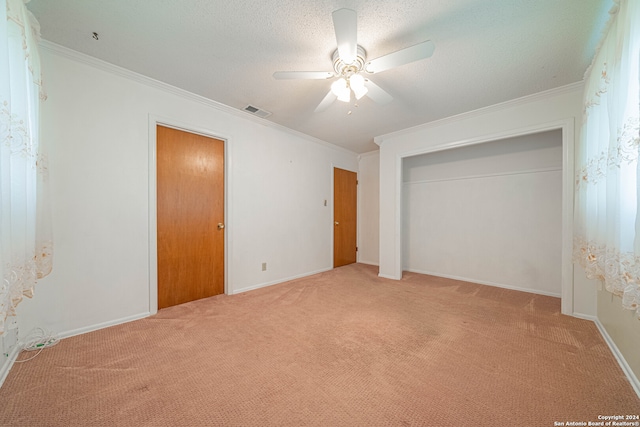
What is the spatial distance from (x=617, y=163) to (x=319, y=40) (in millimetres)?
1948

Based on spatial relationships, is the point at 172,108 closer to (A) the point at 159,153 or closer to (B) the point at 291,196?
(A) the point at 159,153

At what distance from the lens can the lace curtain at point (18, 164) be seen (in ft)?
3.31

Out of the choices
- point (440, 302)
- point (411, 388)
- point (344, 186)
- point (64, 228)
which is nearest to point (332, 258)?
point (344, 186)

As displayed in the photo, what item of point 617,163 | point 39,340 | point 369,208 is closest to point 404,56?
point 617,163

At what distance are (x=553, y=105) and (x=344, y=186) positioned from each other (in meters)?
3.10

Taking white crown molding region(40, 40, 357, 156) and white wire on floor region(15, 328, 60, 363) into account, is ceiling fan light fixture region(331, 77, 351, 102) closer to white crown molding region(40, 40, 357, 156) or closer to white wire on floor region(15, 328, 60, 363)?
white crown molding region(40, 40, 357, 156)

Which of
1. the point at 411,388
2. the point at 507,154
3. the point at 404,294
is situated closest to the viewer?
the point at 411,388

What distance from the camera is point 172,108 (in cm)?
260

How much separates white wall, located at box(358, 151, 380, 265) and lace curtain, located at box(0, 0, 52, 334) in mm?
4496

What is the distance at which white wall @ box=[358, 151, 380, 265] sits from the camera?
492 centimetres

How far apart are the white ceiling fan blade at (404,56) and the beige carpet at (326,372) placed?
2127mm

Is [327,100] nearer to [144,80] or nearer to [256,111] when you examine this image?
[256,111]

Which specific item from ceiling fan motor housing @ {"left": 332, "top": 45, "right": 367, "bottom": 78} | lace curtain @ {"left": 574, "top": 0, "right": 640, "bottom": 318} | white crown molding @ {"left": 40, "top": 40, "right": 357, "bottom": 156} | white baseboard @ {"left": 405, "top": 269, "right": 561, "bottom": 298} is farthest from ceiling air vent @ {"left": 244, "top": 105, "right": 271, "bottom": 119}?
white baseboard @ {"left": 405, "top": 269, "right": 561, "bottom": 298}

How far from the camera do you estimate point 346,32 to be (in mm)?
1479
